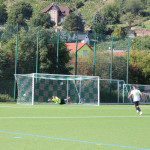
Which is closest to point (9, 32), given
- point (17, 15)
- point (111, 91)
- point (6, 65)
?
point (6, 65)

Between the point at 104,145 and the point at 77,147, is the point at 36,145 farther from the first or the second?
the point at 104,145

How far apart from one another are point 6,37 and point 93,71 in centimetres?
946

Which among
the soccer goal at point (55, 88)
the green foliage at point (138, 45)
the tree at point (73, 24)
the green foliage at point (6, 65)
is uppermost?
the tree at point (73, 24)

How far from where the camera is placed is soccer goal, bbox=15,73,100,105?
32.3 metres

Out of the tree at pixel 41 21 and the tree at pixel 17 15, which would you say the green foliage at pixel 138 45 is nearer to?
the tree at pixel 17 15

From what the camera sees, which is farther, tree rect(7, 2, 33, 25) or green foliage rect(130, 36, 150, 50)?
tree rect(7, 2, 33, 25)

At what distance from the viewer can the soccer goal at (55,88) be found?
32.3 metres

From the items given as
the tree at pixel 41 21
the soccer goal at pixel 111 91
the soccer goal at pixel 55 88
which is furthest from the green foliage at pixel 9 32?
the tree at pixel 41 21

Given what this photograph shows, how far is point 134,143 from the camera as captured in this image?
35.1ft

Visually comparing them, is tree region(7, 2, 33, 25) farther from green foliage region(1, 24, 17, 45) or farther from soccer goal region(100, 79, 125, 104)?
green foliage region(1, 24, 17, 45)

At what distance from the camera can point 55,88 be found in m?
33.4

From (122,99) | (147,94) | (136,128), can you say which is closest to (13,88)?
(122,99)

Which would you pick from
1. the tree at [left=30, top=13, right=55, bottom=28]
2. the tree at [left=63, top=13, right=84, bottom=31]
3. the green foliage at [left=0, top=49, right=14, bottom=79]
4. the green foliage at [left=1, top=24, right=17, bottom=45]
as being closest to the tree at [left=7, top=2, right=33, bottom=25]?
the tree at [left=30, top=13, right=55, bottom=28]

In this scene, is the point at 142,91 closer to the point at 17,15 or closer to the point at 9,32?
the point at 9,32
